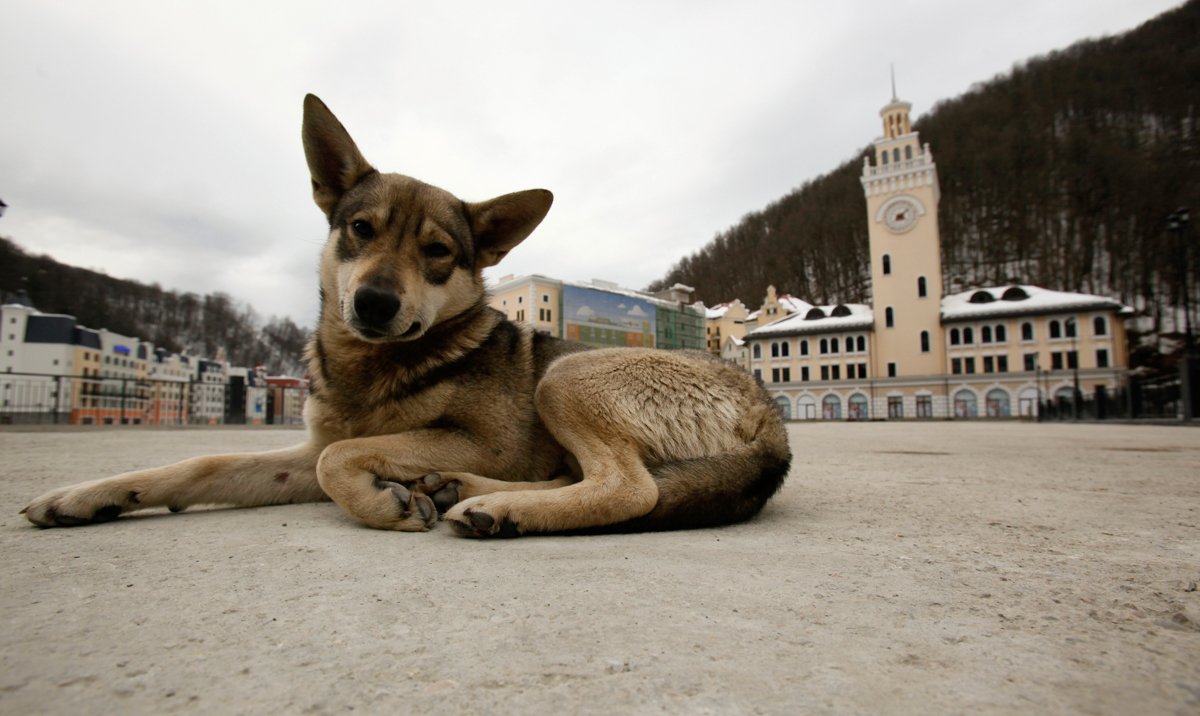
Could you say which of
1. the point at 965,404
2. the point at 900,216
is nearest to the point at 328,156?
the point at 965,404

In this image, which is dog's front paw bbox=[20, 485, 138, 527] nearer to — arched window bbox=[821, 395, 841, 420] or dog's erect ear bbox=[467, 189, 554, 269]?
dog's erect ear bbox=[467, 189, 554, 269]

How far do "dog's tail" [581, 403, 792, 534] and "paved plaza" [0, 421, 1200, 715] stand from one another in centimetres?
13

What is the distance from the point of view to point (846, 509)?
3184 millimetres

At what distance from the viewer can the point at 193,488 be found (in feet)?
9.25

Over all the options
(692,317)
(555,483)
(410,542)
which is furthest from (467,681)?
(692,317)

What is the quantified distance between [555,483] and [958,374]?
6390 cm

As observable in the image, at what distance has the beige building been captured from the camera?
52.0 meters

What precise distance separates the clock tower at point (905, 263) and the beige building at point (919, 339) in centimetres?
10

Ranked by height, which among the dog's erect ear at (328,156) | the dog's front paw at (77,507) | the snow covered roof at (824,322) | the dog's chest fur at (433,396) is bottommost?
the dog's front paw at (77,507)

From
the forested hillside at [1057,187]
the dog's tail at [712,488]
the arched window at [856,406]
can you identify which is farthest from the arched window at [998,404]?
the dog's tail at [712,488]

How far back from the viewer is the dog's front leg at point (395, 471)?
2.44 metres

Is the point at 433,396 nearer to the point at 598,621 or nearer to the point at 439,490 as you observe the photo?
the point at 439,490

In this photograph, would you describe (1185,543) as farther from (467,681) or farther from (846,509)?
(467,681)

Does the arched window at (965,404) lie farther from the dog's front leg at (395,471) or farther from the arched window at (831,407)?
the dog's front leg at (395,471)
